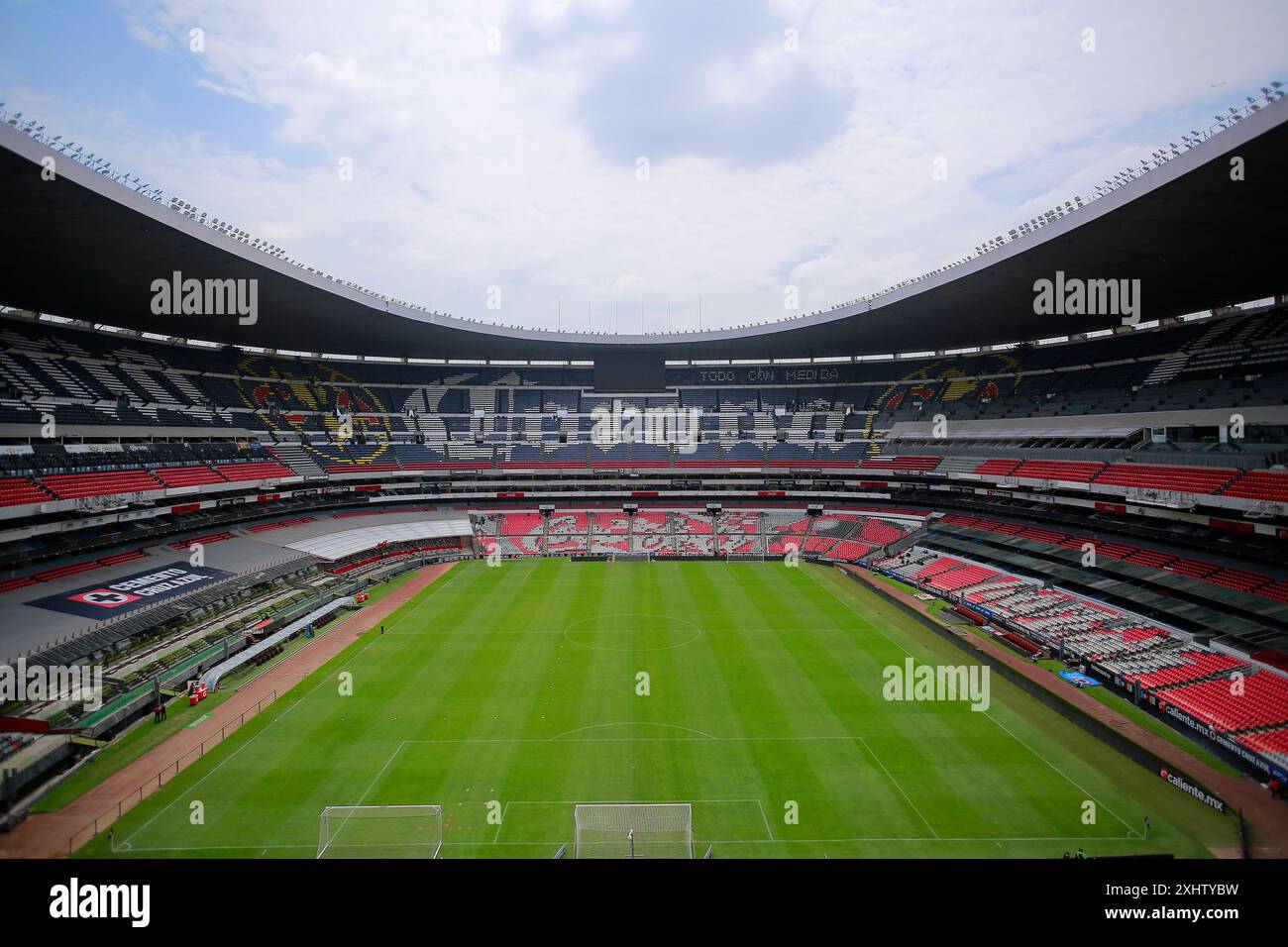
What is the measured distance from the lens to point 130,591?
29422 millimetres

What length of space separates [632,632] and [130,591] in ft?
71.9

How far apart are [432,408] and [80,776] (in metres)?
47.0

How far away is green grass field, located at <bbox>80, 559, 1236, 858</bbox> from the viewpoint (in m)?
14.8

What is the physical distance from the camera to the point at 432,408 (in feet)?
204

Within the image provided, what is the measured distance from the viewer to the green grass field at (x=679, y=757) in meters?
14.8

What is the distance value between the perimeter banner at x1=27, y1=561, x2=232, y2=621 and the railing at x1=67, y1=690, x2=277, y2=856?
10881 mm
